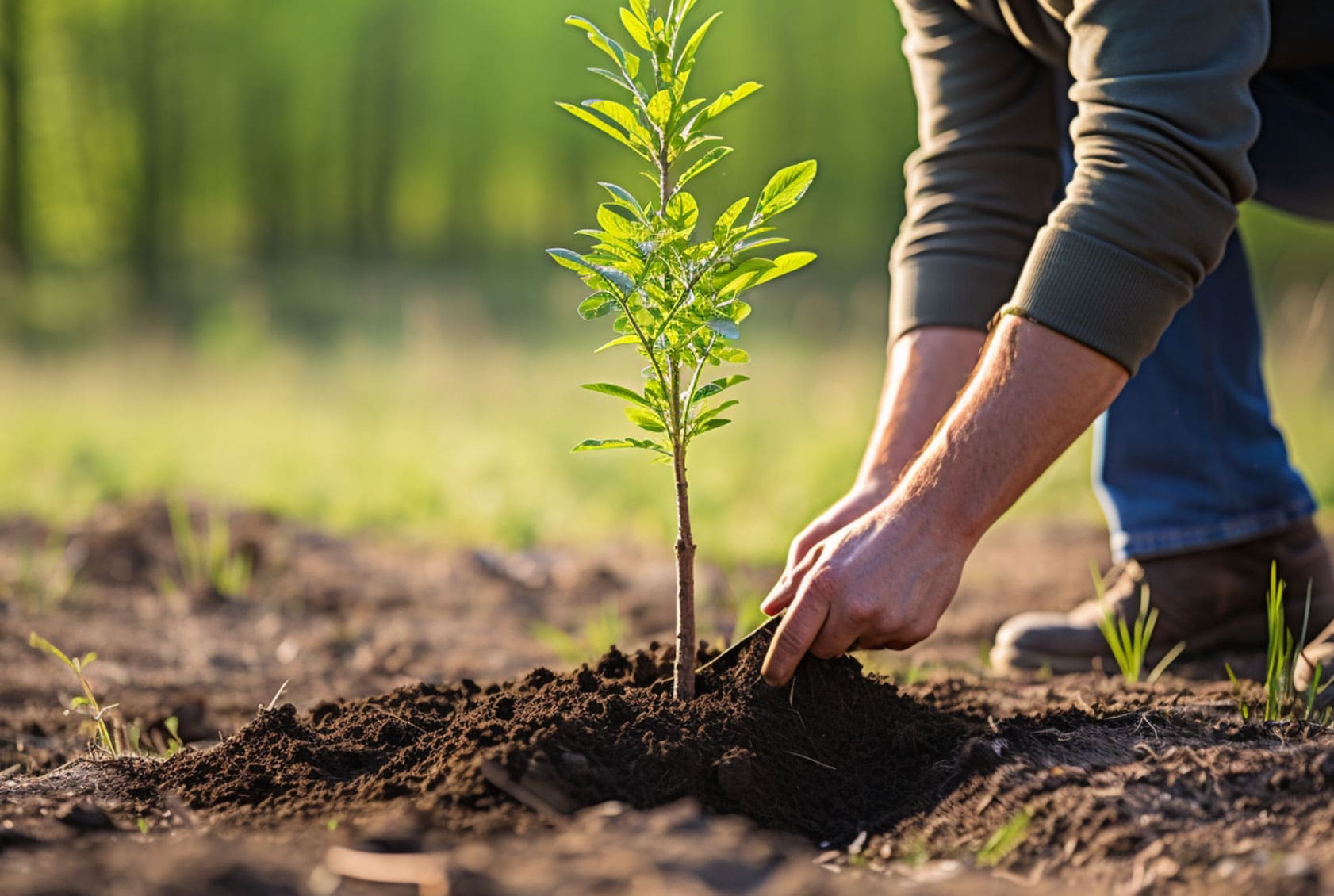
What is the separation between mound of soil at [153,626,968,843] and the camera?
1.43 meters

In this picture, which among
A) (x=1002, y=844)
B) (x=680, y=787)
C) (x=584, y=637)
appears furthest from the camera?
(x=584, y=637)

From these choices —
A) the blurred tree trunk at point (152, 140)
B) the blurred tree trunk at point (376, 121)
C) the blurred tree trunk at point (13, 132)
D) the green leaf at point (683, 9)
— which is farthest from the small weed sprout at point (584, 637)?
the blurred tree trunk at point (376, 121)

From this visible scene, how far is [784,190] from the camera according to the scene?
160 cm

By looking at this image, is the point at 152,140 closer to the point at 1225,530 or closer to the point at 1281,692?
the point at 1225,530

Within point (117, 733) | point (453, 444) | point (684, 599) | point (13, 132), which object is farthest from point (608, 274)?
point (13, 132)

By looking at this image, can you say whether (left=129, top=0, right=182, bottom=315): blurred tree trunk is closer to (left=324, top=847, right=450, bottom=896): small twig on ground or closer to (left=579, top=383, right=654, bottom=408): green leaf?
(left=579, top=383, right=654, bottom=408): green leaf

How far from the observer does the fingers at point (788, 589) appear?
1.73m

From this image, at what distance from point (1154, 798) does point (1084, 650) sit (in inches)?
51.5

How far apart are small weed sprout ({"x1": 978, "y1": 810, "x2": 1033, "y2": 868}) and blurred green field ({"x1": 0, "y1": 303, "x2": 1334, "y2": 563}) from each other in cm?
276

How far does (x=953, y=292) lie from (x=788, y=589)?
2.84 ft

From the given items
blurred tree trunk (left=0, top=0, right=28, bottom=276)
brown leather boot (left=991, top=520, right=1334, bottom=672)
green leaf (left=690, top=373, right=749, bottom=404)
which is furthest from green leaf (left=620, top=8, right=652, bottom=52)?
blurred tree trunk (left=0, top=0, right=28, bottom=276)

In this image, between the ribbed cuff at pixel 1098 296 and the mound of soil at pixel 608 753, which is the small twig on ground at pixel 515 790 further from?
the ribbed cuff at pixel 1098 296

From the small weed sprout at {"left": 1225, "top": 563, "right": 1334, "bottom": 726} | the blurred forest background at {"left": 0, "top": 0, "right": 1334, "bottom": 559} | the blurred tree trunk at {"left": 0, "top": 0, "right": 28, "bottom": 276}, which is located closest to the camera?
the small weed sprout at {"left": 1225, "top": 563, "right": 1334, "bottom": 726}

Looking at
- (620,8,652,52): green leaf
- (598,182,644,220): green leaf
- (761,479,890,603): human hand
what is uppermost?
(620,8,652,52): green leaf
